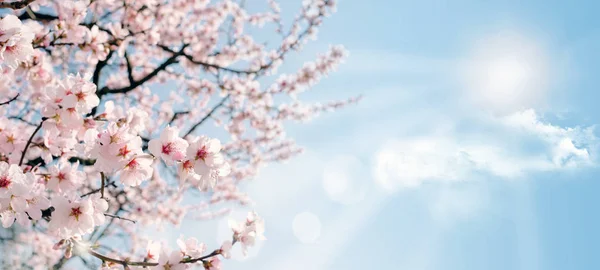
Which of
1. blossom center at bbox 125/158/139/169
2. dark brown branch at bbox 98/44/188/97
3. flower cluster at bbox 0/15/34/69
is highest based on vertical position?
dark brown branch at bbox 98/44/188/97

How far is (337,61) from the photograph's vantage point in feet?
29.4

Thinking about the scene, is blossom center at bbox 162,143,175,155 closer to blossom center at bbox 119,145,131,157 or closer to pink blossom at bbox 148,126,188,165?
pink blossom at bbox 148,126,188,165

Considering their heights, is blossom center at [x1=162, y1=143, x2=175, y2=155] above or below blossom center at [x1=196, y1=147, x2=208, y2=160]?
below

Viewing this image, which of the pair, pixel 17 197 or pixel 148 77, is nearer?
pixel 17 197

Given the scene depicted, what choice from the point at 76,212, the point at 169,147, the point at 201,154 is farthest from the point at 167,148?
the point at 76,212

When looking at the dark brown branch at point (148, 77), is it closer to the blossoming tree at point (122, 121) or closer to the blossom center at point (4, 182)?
the blossoming tree at point (122, 121)

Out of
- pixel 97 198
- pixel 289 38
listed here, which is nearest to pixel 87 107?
pixel 97 198

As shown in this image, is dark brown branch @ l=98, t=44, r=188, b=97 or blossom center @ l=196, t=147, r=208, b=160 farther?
dark brown branch @ l=98, t=44, r=188, b=97

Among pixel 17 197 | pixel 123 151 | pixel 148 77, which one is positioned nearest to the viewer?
pixel 123 151

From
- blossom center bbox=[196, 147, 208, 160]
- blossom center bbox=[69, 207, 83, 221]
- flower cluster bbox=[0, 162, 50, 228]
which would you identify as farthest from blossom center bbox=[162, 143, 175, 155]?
flower cluster bbox=[0, 162, 50, 228]

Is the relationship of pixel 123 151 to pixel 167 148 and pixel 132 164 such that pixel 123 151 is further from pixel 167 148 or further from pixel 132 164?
pixel 167 148

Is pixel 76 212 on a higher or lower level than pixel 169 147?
lower

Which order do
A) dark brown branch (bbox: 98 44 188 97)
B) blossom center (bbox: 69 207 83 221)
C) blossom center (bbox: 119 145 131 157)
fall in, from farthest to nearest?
dark brown branch (bbox: 98 44 188 97), blossom center (bbox: 69 207 83 221), blossom center (bbox: 119 145 131 157)

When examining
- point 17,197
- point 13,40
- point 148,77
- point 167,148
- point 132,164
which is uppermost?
point 148,77
